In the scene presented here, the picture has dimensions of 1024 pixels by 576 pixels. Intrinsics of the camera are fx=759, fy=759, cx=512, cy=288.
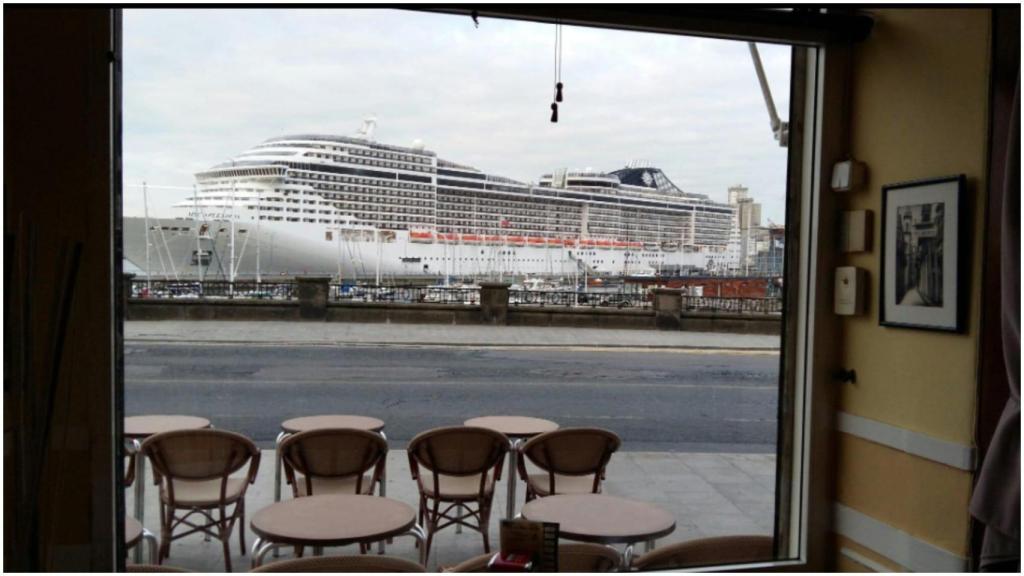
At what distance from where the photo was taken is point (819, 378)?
9.73 ft

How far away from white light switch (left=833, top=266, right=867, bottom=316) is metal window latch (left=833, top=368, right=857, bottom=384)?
8.7 inches

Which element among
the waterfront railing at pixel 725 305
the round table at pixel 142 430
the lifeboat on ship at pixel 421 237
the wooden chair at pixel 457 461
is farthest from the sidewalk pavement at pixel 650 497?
the lifeboat on ship at pixel 421 237

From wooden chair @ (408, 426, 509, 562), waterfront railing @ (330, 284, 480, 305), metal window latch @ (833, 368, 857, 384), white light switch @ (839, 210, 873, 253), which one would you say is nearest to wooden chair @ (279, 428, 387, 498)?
wooden chair @ (408, 426, 509, 562)

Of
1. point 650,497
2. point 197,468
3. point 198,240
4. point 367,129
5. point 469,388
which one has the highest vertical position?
point 367,129

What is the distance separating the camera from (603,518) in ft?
8.63

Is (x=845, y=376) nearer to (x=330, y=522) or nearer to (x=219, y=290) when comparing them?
(x=330, y=522)

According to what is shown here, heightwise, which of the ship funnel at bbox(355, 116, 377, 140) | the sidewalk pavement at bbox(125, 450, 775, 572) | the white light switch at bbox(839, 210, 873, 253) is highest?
the ship funnel at bbox(355, 116, 377, 140)

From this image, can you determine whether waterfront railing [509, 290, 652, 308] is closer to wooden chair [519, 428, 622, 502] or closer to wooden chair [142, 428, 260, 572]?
wooden chair [519, 428, 622, 502]

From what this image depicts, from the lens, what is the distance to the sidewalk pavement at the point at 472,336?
12.6 meters

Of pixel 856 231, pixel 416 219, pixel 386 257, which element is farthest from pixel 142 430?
pixel 386 257

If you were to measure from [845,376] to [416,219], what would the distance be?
12.5 m

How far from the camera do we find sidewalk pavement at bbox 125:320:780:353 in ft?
41.5

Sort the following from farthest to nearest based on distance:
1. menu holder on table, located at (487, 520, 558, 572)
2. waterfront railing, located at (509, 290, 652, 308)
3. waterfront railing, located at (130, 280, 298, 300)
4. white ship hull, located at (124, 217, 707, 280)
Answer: waterfront railing, located at (509, 290, 652, 308)
white ship hull, located at (124, 217, 707, 280)
waterfront railing, located at (130, 280, 298, 300)
menu holder on table, located at (487, 520, 558, 572)

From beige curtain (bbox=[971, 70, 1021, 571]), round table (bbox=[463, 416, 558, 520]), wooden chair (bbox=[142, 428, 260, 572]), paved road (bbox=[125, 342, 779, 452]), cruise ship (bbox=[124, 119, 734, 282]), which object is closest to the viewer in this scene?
beige curtain (bbox=[971, 70, 1021, 571])
